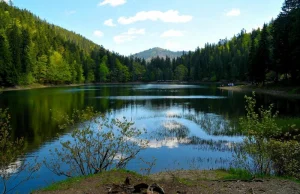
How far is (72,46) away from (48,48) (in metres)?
44.6

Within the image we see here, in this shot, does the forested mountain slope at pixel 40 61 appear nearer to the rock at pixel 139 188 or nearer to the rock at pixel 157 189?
the rock at pixel 139 188

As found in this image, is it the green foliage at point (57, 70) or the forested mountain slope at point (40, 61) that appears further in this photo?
the green foliage at point (57, 70)

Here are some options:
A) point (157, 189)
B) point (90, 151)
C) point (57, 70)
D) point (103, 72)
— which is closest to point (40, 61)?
point (57, 70)

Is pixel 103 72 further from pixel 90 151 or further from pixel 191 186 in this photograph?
pixel 191 186

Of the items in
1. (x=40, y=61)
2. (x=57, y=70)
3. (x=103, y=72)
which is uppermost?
(x=40, y=61)

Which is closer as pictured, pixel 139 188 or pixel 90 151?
pixel 139 188

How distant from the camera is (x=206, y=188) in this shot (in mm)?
11406

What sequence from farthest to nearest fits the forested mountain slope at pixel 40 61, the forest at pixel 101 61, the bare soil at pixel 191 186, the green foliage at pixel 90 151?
the forested mountain slope at pixel 40 61 → the forest at pixel 101 61 → the green foliage at pixel 90 151 → the bare soil at pixel 191 186

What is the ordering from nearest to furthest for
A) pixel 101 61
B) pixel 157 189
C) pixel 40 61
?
pixel 157 189 → pixel 40 61 → pixel 101 61

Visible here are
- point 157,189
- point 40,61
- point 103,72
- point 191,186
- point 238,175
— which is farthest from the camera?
point 103,72

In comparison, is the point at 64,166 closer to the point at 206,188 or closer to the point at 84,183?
the point at 84,183

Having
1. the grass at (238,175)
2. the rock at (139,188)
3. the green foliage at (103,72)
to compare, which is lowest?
the grass at (238,175)

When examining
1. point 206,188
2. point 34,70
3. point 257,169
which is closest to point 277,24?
point 257,169

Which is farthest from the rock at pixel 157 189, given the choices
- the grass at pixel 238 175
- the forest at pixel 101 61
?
the forest at pixel 101 61
